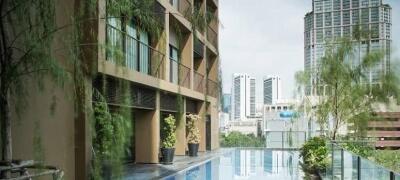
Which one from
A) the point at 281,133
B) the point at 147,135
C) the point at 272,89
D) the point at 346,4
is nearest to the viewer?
the point at 346,4

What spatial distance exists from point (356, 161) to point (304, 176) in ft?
28.8

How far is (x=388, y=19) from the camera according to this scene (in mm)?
16891

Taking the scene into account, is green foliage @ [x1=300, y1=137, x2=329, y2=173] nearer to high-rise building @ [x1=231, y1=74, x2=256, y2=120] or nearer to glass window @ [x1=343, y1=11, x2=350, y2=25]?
glass window @ [x1=343, y1=11, x2=350, y2=25]

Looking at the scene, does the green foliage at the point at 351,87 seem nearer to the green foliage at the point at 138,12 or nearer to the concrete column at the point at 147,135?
the concrete column at the point at 147,135

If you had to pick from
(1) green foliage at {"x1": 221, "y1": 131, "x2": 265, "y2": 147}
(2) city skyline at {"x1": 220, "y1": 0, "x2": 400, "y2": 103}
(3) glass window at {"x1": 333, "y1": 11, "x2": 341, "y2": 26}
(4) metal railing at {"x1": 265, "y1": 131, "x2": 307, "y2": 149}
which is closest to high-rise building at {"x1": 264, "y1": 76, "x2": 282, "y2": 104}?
(2) city skyline at {"x1": 220, "y1": 0, "x2": 400, "y2": 103}

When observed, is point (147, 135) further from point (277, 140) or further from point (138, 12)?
point (277, 140)

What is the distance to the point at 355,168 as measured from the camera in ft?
23.3

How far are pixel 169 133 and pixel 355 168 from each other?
38.5 feet

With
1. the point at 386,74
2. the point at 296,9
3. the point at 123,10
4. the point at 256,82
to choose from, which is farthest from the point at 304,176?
the point at 256,82

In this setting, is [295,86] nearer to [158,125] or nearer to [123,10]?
[158,125]

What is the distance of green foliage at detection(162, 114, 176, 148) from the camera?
712 inches

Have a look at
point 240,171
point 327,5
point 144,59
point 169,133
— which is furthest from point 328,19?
point 169,133

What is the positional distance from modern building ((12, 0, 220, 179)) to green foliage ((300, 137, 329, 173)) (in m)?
3.88

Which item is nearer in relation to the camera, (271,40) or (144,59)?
(144,59)
